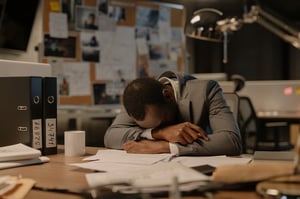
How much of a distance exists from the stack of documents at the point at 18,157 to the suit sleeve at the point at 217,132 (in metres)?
0.48

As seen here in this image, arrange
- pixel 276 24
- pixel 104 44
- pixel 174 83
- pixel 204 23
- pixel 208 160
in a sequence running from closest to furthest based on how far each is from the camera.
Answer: pixel 208 160 → pixel 174 83 → pixel 204 23 → pixel 276 24 → pixel 104 44

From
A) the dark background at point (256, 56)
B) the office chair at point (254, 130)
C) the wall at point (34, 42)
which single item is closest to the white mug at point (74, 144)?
the wall at point (34, 42)

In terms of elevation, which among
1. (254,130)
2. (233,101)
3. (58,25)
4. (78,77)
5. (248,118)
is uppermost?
(58,25)

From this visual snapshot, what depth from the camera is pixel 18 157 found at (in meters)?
1.38

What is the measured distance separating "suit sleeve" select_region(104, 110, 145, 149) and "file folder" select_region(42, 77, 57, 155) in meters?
0.24

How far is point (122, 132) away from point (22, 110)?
0.41 meters

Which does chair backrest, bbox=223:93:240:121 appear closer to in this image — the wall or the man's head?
the man's head

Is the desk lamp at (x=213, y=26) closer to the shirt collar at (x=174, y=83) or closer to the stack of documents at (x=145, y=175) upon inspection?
the shirt collar at (x=174, y=83)

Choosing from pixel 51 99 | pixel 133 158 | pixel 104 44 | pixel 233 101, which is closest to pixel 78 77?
pixel 104 44

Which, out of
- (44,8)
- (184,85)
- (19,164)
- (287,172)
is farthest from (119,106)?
(287,172)

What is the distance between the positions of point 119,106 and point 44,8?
1.03m

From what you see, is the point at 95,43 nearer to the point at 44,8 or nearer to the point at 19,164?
the point at 44,8

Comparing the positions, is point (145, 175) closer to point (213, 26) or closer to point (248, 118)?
point (213, 26)

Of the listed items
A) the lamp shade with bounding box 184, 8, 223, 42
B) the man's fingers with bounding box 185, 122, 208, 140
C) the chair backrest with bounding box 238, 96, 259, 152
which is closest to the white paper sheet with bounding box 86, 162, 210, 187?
the man's fingers with bounding box 185, 122, 208, 140
